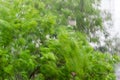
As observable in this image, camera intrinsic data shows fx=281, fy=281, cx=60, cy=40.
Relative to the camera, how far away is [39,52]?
9.94 ft

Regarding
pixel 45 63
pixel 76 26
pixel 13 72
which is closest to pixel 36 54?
pixel 45 63

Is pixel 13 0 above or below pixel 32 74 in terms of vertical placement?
above

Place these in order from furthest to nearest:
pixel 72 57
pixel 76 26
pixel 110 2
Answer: pixel 110 2 < pixel 76 26 < pixel 72 57

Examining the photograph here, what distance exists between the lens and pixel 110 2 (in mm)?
11164

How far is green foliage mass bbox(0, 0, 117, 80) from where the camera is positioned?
8.92 feet

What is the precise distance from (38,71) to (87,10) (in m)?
3.33

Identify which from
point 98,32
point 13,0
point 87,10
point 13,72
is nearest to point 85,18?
point 87,10

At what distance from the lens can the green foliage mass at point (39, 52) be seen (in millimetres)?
2719

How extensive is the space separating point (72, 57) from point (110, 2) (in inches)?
348

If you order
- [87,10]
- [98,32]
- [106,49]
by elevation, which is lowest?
[106,49]

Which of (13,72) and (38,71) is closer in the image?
(13,72)

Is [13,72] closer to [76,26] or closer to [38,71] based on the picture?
[38,71]

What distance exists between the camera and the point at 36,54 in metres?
3.01

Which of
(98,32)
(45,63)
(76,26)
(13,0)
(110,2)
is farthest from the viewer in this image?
(110,2)
